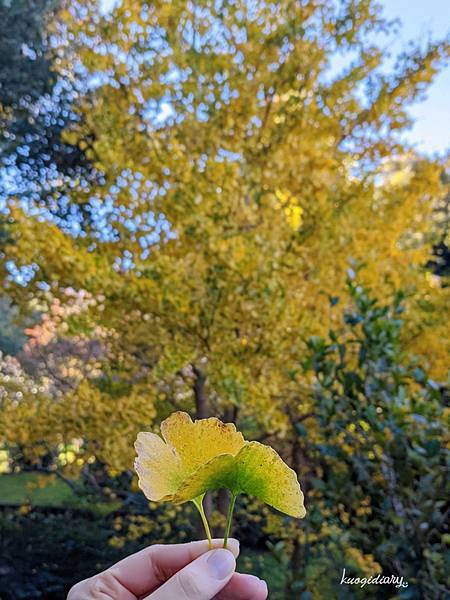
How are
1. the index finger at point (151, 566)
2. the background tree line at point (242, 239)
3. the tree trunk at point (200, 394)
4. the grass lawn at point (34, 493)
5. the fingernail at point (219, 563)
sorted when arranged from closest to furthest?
the fingernail at point (219, 563) → the index finger at point (151, 566) → the background tree line at point (242, 239) → the tree trunk at point (200, 394) → the grass lawn at point (34, 493)

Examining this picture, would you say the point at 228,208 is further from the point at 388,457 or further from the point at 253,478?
the point at 253,478

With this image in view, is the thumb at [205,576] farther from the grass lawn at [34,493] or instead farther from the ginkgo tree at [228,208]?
the grass lawn at [34,493]

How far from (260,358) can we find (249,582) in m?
1.67

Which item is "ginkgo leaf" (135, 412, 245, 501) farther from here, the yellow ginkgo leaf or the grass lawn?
the grass lawn

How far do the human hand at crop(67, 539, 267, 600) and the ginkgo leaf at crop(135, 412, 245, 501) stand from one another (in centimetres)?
14

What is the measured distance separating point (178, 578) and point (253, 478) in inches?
7.4

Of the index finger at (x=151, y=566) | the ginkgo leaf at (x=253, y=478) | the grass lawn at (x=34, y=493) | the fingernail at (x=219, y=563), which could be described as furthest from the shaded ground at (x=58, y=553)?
the ginkgo leaf at (x=253, y=478)

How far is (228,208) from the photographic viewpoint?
2121mm

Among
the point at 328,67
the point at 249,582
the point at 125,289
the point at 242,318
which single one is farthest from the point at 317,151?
the point at 249,582

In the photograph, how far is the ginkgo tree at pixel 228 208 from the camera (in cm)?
203

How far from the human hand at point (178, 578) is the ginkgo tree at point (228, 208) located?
127cm

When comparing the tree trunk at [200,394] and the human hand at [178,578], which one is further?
the tree trunk at [200,394]

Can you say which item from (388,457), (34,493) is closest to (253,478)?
(388,457)

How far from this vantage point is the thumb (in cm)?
49
